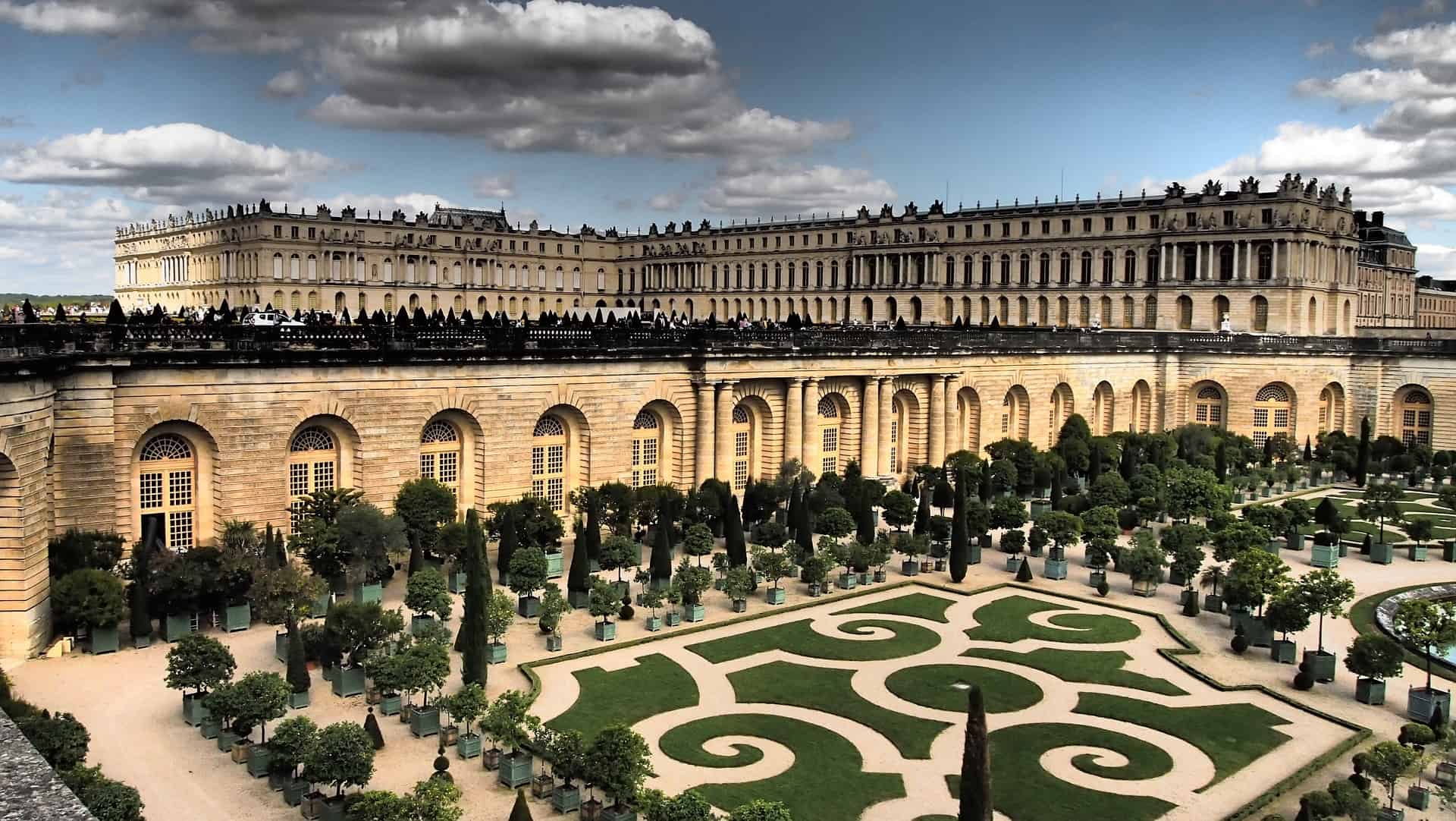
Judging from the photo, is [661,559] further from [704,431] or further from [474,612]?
[704,431]

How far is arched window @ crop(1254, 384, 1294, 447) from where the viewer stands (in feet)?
231

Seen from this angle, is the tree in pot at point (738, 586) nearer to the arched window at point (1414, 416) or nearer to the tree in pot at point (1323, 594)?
the tree in pot at point (1323, 594)

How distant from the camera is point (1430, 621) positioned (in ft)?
91.8

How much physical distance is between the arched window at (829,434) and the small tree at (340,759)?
117 feet

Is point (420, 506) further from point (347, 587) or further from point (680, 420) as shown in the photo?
point (680, 420)

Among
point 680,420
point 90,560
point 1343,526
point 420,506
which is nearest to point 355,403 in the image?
point 420,506

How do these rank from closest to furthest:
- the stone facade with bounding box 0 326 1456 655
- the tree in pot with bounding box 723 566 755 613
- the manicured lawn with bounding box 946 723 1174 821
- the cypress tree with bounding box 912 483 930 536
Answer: the manicured lawn with bounding box 946 723 1174 821
the stone facade with bounding box 0 326 1456 655
the tree in pot with bounding box 723 566 755 613
the cypress tree with bounding box 912 483 930 536

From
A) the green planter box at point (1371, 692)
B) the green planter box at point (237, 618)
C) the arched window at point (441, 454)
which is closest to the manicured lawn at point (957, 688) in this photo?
the green planter box at point (1371, 692)

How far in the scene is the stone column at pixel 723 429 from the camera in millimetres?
49344

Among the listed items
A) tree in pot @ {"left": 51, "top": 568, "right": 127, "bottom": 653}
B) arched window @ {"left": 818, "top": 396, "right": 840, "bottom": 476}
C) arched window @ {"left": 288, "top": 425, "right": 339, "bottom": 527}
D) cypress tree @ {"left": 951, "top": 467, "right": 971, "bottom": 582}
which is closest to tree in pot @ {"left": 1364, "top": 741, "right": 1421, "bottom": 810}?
cypress tree @ {"left": 951, "top": 467, "right": 971, "bottom": 582}

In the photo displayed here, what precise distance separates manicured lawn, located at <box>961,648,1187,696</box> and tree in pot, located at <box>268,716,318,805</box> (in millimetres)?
17116

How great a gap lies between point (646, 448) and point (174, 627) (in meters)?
21.5

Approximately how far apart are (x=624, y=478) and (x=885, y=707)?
21923 mm

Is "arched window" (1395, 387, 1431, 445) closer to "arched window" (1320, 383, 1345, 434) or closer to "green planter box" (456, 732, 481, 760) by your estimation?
"arched window" (1320, 383, 1345, 434)
